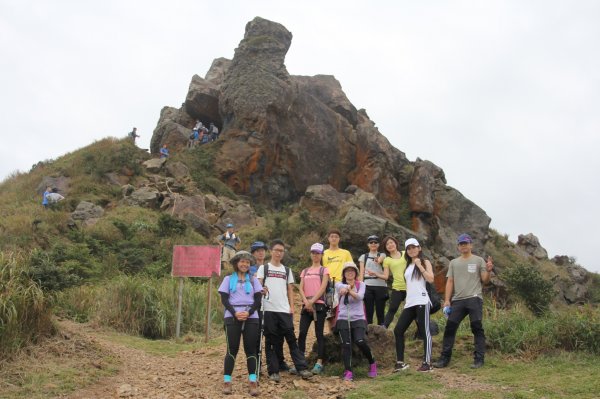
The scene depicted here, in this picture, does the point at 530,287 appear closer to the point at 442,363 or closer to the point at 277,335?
the point at 442,363

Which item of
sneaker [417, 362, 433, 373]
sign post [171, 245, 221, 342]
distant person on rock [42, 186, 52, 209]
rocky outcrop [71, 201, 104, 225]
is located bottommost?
sneaker [417, 362, 433, 373]

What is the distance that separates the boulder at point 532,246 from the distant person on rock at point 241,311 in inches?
1183

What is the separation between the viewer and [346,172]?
2978cm

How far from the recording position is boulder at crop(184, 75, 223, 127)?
3112 centimetres

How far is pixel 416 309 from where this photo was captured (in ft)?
24.5

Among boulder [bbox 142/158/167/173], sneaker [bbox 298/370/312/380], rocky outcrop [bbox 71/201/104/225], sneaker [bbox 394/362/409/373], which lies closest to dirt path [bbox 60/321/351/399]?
sneaker [bbox 298/370/312/380]

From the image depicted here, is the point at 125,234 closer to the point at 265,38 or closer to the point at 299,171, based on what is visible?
the point at 299,171

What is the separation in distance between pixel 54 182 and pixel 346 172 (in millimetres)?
14254

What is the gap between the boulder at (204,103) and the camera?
1225 inches

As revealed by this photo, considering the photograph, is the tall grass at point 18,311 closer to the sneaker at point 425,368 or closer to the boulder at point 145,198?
the sneaker at point 425,368

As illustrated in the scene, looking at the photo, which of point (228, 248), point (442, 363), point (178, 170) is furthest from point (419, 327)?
point (178, 170)

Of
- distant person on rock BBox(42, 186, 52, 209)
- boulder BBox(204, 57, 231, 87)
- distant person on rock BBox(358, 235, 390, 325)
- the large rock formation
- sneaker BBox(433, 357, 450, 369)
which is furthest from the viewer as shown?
boulder BBox(204, 57, 231, 87)

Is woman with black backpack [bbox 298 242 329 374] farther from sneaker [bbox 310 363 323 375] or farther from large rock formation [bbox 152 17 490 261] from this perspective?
large rock formation [bbox 152 17 490 261]

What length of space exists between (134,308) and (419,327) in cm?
609
